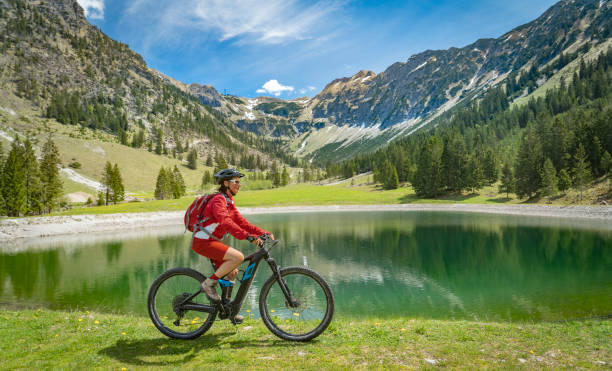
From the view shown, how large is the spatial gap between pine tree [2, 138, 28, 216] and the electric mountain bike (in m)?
64.9

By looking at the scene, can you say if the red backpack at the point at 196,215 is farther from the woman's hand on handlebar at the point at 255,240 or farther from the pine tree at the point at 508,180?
the pine tree at the point at 508,180

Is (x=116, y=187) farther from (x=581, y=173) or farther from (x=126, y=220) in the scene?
(x=581, y=173)

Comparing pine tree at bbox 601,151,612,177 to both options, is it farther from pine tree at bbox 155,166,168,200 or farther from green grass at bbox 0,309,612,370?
pine tree at bbox 155,166,168,200

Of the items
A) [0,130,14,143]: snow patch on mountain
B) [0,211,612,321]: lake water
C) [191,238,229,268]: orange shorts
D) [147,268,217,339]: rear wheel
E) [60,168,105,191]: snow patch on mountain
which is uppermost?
[0,130,14,143]: snow patch on mountain

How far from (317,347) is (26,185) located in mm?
72491

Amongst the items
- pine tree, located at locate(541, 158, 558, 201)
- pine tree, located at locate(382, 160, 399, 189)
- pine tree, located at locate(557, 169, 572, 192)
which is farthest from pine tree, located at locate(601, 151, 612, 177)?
pine tree, located at locate(382, 160, 399, 189)

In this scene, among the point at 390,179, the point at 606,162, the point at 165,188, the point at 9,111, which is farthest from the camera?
the point at 9,111

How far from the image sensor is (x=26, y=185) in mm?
55188

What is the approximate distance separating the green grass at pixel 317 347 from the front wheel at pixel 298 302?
291mm

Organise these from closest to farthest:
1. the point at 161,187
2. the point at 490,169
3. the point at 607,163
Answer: the point at 607,163, the point at 490,169, the point at 161,187

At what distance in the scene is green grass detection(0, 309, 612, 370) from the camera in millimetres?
5445

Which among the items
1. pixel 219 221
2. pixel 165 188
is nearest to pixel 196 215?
pixel 219 221

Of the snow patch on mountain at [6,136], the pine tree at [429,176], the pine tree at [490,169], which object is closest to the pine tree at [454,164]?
the pine tree at [429,176]

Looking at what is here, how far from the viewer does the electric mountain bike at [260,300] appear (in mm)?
6457
